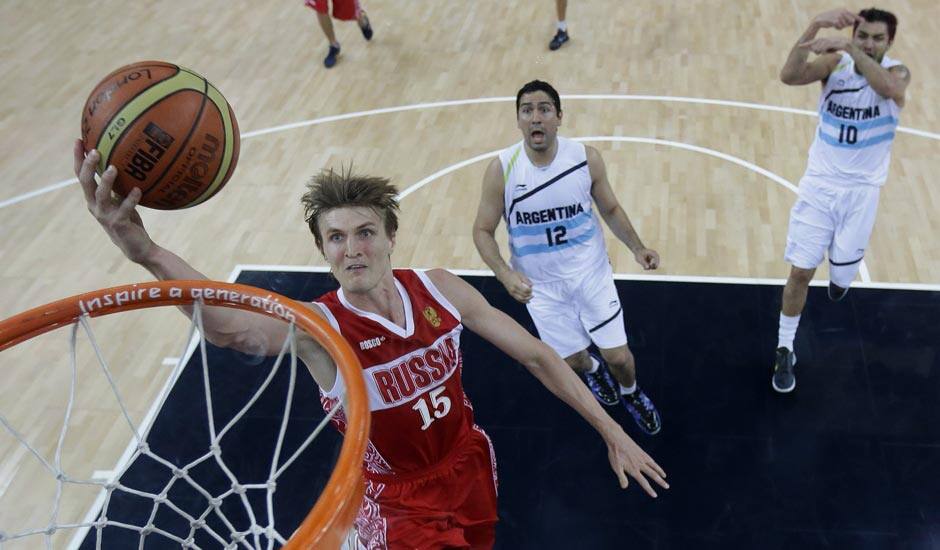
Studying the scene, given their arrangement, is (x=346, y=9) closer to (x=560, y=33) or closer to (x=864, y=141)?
(x=560, y=33)

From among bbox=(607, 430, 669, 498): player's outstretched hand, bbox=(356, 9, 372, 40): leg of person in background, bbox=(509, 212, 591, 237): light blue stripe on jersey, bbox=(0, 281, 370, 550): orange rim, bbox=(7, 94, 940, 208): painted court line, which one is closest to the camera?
bbox=(0, 281, 370, 550): orange rim

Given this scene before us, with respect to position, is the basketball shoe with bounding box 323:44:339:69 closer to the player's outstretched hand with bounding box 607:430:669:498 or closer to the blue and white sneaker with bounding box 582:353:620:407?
the blue and white sneaker with bounding box 582:353:620:407

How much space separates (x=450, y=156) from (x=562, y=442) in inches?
124

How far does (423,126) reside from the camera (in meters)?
7.71

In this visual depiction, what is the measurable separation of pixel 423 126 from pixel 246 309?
5.07 m

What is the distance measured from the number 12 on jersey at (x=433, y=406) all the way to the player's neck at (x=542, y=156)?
1605mm

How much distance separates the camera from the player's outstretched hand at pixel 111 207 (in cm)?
257

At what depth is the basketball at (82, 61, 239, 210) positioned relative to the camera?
2.86 meters

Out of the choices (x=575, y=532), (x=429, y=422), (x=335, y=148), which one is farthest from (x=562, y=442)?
(x=335, y=148)

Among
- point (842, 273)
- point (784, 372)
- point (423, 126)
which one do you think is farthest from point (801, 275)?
point (423, 126)

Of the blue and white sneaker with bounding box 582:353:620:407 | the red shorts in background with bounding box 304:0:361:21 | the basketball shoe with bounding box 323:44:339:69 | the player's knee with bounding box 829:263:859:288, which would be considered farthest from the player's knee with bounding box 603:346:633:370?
the red shorts in background with bounding box 304:0:361:21

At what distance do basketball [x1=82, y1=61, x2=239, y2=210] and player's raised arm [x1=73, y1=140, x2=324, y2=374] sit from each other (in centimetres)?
13

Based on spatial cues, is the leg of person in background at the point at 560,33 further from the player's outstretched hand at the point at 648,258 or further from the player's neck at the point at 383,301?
the player's neck at the point at 383,301

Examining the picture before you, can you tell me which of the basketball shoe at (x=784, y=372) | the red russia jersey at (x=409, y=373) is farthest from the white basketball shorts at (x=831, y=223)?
the red russia jersey at (x=409, y=373)
